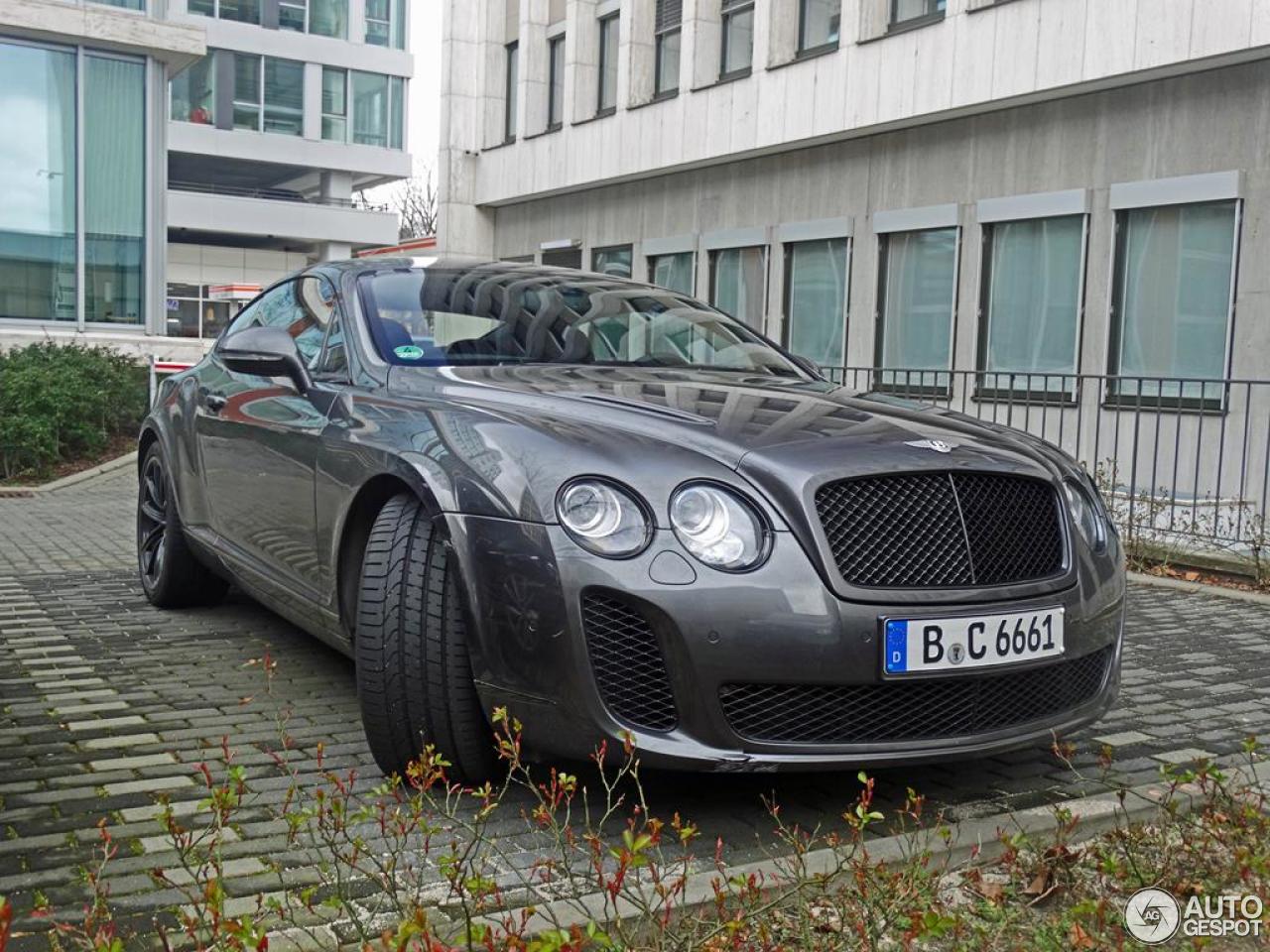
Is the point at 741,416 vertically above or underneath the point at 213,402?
above

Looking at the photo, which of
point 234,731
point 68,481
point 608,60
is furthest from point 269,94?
point 234,731

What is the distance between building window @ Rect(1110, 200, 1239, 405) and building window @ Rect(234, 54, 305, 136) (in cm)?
4516

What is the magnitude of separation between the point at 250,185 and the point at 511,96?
37.2 meters

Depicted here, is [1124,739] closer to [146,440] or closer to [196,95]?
[146,440]

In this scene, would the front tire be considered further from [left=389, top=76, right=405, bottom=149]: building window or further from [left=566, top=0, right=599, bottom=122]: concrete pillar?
[left=389, top=76, right=405, bottom=149]: building window

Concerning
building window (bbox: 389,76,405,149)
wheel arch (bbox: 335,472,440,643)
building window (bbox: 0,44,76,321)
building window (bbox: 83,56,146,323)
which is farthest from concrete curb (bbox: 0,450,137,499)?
building window (bbox: 389,76,405,149)

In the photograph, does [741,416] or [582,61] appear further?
[582,61]

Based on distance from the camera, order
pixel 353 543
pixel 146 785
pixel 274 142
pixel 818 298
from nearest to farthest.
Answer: pixel 146 785, pixel 353 543, pixel 818 298, pixel 274 142

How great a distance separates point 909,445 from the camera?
3770 mm

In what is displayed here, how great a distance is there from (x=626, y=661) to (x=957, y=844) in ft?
2.97

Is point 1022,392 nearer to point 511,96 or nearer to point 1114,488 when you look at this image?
point 1114,488

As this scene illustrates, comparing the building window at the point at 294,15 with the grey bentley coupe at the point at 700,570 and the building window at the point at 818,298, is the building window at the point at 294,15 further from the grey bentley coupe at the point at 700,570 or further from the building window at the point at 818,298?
the grey bentley coupe at the point at 700,570

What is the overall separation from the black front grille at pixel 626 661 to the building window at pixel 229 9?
5279 centimetres

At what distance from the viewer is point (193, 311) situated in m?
57.9
